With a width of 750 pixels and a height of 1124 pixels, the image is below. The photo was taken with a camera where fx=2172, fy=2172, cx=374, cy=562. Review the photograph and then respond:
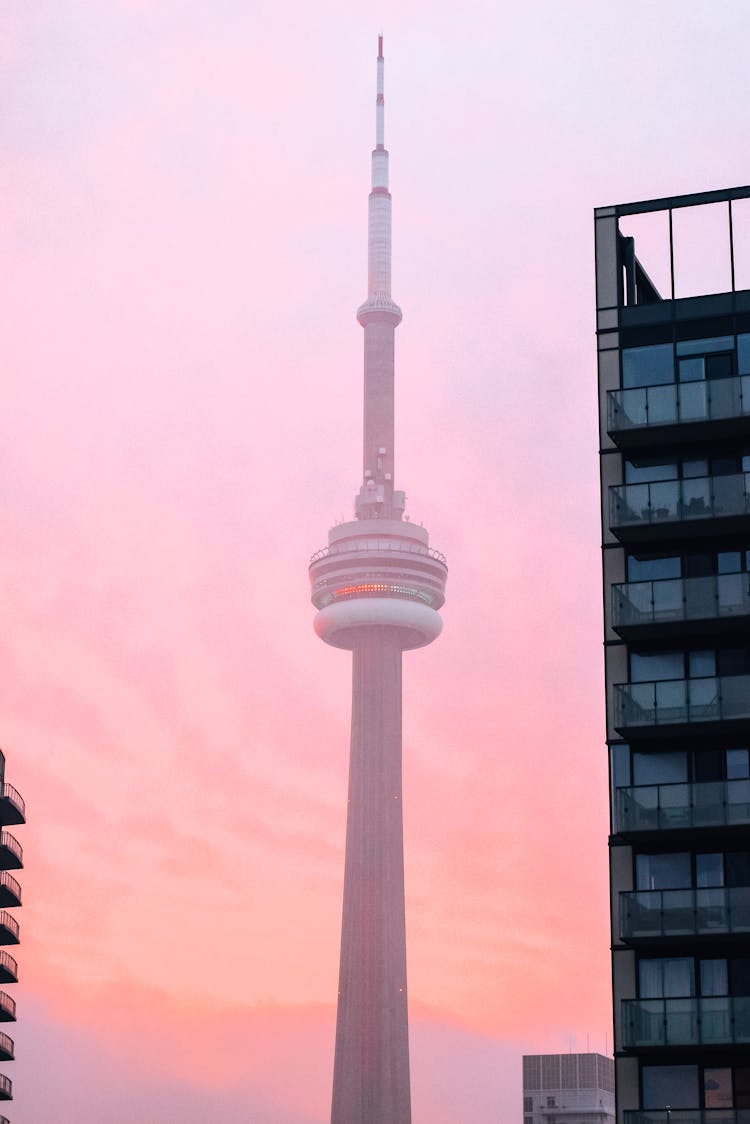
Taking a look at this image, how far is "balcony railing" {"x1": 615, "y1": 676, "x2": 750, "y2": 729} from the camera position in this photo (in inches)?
2552

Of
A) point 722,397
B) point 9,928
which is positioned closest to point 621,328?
point 722,397

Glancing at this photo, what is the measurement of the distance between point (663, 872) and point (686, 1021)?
492cm

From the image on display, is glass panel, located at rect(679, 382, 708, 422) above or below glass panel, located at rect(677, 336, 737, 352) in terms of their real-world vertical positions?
below

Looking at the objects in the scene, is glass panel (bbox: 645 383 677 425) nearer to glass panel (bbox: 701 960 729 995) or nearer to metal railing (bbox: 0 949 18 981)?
glass panel (bbox: 701 960 729 995)

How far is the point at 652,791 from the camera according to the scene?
213 feet

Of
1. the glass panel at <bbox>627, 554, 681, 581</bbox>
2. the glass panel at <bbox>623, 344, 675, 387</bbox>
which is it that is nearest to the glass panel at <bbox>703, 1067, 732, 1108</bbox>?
the glass panel at <bbox>627, 554, 681, 581</bbox>

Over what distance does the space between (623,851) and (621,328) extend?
1785cm

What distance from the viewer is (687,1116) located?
199ft

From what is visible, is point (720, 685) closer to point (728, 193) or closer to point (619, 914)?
point (619, 914)

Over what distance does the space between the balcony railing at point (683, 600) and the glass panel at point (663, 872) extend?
7.11 metres

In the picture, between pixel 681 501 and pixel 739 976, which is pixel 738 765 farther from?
pixel 681 501

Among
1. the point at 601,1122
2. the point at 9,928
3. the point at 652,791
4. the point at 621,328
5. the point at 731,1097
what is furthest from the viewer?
the point at 601,1122

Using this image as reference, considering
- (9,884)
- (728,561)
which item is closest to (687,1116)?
(728,561)

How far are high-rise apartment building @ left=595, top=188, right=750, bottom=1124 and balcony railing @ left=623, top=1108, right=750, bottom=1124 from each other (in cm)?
5
